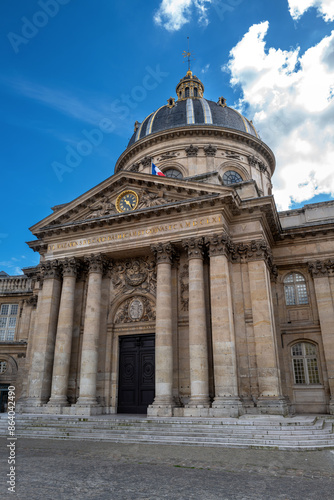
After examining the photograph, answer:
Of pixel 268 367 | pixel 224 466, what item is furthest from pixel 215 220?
pixel 224 466

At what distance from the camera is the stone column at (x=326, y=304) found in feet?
73.4

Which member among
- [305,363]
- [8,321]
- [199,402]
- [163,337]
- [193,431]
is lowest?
[193,431]

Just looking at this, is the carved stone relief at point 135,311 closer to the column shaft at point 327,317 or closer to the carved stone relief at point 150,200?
the carved stone relief at point 150,200

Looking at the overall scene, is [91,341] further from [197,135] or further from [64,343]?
[197,135]

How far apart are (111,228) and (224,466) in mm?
15790

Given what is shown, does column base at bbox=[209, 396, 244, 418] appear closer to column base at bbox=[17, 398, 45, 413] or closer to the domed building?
the domed building

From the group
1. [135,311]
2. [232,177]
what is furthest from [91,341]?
[232,177]

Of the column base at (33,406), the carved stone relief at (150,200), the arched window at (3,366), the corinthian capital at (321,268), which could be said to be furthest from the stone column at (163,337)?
the arched window at (3,366)

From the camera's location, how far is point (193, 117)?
34281 millimetres

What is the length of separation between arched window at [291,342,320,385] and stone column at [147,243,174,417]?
29.0ft

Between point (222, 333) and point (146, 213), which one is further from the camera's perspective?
point (146, 213)

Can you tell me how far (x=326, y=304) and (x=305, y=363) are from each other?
12.4 ft

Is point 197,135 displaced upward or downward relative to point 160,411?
upward

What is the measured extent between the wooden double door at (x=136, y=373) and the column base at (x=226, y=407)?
15.3 feet
